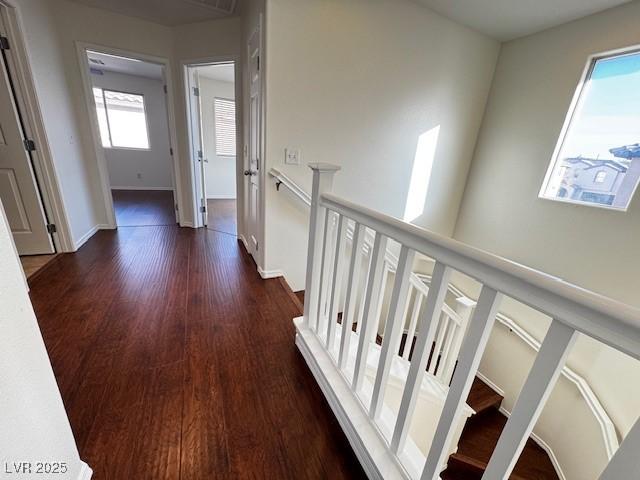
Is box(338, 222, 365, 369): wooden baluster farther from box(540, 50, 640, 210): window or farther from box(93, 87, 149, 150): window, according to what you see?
box(93, 87, 149, 150): window

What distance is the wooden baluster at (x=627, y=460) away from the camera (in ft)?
1.36

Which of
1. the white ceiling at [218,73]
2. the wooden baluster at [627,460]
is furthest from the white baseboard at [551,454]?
the white ceiling at [218,73]

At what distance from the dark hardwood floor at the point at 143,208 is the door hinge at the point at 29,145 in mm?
1403

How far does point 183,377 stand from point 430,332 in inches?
48.1

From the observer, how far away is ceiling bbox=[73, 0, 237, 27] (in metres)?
2.51

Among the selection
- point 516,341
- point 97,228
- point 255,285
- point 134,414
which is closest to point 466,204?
point 516,341

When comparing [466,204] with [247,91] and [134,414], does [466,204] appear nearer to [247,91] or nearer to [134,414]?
[247,91]

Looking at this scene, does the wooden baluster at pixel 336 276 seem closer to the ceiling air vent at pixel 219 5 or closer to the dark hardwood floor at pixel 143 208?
the ceiling air vent at pixel 219 5

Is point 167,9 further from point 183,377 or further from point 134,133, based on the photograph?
point 134,133

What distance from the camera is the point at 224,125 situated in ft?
18.2

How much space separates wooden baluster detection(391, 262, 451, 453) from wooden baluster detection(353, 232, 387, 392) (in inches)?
8.9

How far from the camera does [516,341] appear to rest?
276 cm

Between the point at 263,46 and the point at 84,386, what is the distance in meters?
2.29

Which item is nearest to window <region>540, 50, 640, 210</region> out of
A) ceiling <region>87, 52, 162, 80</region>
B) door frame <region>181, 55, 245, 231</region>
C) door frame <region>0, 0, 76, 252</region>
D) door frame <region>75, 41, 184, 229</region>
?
door frame <region>181, 55, 245, 231</region>
